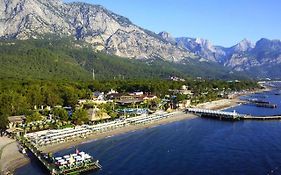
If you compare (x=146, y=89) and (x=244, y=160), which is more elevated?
(x=146, y=89)

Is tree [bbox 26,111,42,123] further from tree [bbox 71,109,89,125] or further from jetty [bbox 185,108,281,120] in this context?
jetty [bbox 185,108,281,120]

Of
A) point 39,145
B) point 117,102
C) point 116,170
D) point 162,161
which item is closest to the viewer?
point 116,170

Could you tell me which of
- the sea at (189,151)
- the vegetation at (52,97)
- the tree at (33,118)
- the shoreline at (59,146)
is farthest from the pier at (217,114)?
the tree at (33,118)

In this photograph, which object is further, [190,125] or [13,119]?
[190,125]

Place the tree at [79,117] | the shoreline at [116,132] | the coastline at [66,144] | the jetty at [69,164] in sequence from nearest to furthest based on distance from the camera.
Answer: the jetty at [69,164] < the coastline at [66,144] < the shoreline at [116,132] < the tree at [79,117]

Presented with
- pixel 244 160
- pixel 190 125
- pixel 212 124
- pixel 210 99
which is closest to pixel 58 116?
pixel 190 125

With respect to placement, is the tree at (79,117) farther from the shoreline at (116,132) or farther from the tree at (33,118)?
the shoreline at (116,132)

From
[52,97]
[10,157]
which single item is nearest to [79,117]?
[52,97]

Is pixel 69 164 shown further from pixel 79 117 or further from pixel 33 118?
pixel 33 118

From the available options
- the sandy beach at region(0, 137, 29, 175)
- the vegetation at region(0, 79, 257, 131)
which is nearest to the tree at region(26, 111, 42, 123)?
the vegetation at region(0, 79, 257, 131)

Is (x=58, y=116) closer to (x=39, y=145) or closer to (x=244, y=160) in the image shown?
(x=39, y=145)
